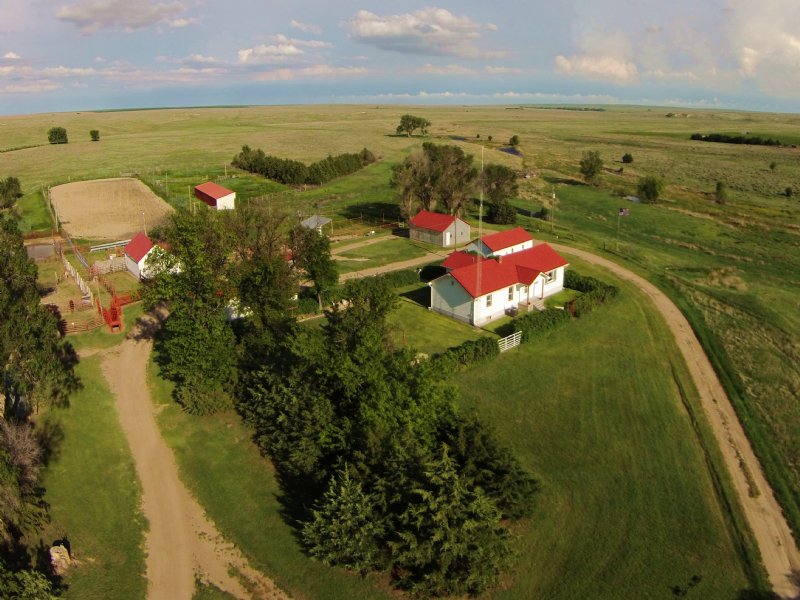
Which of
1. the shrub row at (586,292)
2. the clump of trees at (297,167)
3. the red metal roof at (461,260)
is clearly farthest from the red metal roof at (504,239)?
the clump of trees at (297,167)

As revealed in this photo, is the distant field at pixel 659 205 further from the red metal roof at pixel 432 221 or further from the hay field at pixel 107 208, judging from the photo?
the red metal roof at pixel 432 221

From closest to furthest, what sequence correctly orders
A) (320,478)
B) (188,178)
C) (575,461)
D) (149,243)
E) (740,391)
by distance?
(320,478), (575,461), (740,391), (149,243), (188,178)

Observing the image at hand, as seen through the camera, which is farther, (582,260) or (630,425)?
(582,260)

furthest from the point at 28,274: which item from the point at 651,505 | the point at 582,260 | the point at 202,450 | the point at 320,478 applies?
the point at 582,260

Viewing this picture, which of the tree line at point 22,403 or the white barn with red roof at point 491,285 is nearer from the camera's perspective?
the tree line at point 22,403

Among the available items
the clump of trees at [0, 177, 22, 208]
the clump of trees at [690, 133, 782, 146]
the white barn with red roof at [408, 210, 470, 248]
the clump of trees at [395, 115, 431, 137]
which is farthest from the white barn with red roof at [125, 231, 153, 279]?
the clump of trees at [690, 133, 782, 146]

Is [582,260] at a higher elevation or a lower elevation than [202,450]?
higher

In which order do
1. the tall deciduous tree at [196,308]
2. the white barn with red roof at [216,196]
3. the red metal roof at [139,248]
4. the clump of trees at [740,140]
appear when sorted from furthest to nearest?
the clump of trees at [740,140]
the white barn with red roof at [216,196]
the red metal roof at [139,248]
the tall deciduous tree at [196,308]

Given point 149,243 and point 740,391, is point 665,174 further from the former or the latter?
point 149,243
